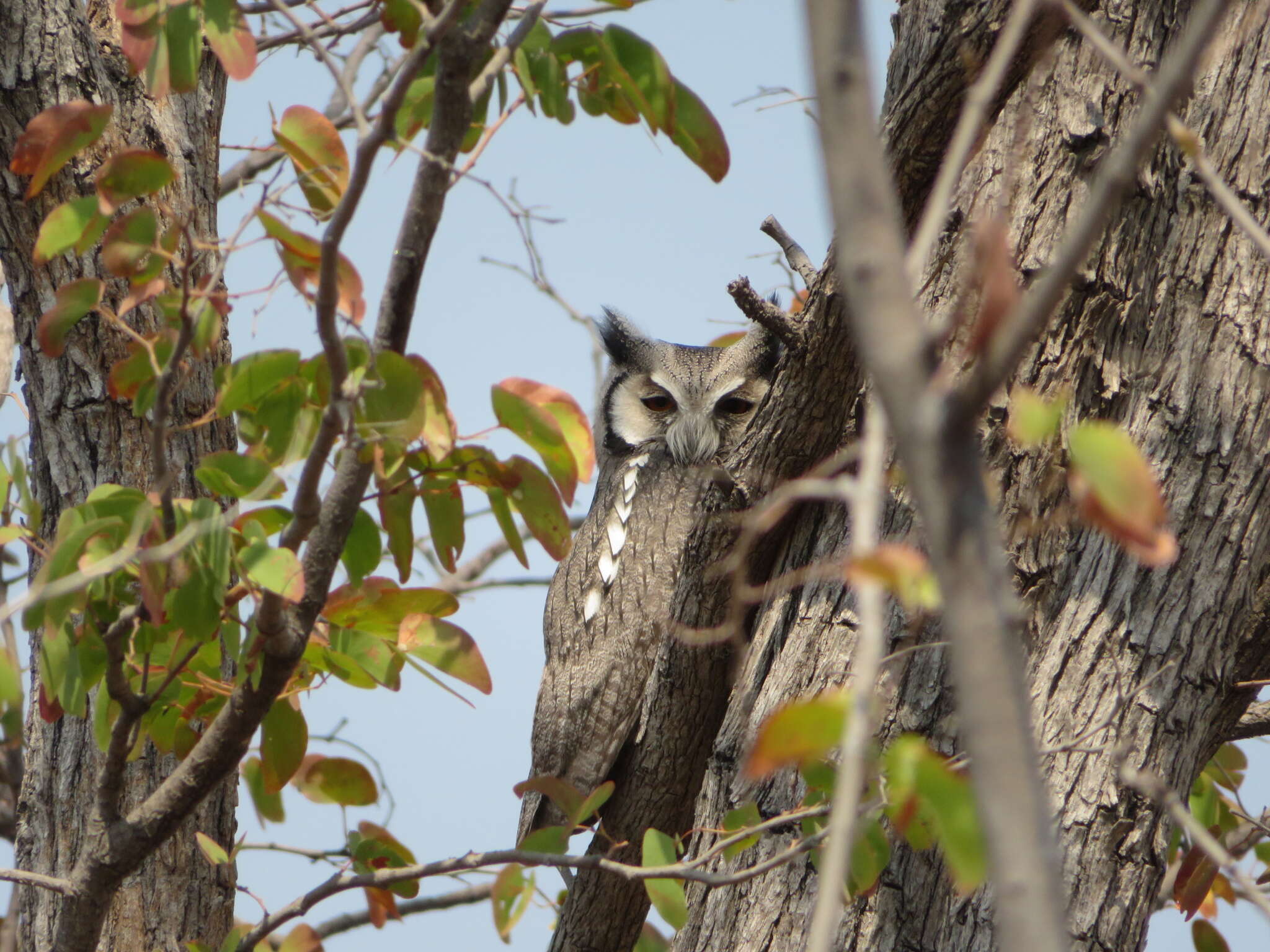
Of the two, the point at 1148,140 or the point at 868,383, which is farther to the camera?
the point at 868,383

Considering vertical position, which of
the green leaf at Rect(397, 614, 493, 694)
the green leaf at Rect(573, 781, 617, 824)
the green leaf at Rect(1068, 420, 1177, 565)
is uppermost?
the green leaf at Rect(1068, 420, 1177, 565)

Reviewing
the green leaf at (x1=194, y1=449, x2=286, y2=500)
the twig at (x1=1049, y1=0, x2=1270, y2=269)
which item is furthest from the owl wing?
the twig at (x1=1049, y1=0, x2=1270, y2=269)

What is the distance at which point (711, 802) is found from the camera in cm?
211

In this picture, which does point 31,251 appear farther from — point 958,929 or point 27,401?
point 958,929

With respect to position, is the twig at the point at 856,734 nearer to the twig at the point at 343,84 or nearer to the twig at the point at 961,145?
the twig at the point at 961,145

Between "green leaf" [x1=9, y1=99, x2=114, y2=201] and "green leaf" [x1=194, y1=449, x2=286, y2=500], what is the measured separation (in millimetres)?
412

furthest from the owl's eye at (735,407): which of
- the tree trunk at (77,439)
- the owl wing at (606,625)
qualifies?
the tree trunk at (77,439)

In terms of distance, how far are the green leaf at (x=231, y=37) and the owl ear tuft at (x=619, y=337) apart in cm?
262

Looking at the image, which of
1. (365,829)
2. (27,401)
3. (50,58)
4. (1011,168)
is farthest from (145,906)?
(1011,168)

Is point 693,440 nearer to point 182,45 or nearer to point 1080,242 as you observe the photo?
point 182,45

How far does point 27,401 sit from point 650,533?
1.70m

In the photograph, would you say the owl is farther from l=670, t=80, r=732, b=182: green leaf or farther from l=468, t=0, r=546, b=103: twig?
l=468, t=0, r=546, b=103: twig

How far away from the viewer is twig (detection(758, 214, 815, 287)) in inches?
102

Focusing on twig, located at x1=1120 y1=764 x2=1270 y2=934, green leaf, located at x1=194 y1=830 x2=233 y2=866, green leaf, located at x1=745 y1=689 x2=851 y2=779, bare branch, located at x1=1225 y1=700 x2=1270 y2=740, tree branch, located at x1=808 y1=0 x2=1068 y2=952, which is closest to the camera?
tree branch, located at x1=808 y1=0 x2=1068 y2=952
